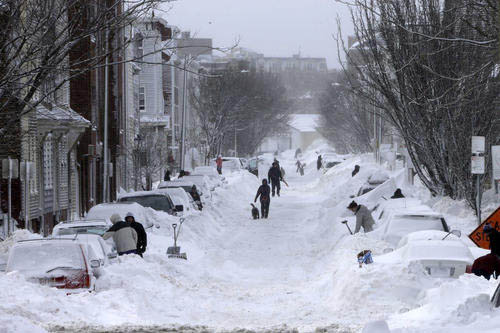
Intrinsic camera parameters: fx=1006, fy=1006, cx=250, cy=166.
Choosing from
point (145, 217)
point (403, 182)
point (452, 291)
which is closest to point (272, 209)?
point (403, 182)

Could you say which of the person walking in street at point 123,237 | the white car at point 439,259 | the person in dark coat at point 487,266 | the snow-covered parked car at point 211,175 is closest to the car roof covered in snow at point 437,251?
the white car at point 439,259

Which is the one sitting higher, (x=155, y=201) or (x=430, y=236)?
(x=430, y=236)

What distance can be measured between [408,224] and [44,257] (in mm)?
8172

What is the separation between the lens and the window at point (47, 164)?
3510cm

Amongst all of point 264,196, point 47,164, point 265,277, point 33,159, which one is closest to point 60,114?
point 33,159

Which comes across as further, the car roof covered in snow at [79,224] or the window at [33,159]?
the window at [33,159]

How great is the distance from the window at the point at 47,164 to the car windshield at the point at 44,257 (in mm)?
19275

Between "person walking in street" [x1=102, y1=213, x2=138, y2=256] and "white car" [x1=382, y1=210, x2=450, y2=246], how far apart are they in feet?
16.7

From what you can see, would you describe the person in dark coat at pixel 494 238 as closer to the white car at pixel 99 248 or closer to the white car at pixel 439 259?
the white car at pixel 439 259

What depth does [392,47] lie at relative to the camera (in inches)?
1129

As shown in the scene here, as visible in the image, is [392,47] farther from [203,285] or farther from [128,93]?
[128,93]

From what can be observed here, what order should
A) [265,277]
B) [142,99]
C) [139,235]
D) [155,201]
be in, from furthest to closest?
[142,99], [155,201], [265,277], [139,235]

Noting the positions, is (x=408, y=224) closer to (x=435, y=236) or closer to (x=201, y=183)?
(x=435, y=236)

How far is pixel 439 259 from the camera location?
1536 cm
